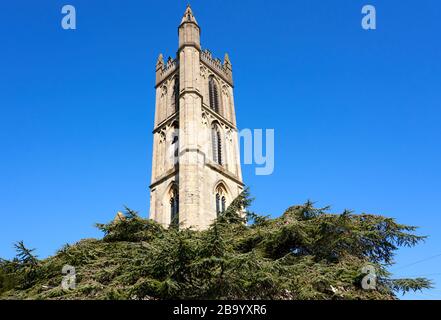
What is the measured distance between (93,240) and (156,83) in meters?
23.5

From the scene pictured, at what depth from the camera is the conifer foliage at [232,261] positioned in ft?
26.7

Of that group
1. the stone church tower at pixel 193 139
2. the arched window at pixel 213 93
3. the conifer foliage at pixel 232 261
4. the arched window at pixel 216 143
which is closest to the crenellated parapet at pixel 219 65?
the stone church tower at pixel 193 139

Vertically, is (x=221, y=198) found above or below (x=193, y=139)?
below

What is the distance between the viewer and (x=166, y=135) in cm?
2883

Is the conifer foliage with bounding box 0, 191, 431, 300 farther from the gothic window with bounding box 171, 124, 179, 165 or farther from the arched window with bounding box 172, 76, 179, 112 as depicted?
the arched window with bounding box 172, 76, 179, 112

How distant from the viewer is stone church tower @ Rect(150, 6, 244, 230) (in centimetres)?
2256

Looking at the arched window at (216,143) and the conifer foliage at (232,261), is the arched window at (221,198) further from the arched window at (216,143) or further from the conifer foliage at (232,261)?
the conifer foliage at (232,261)

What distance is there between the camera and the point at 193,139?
2441 centimetres

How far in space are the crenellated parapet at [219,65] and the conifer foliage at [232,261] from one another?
68.6ft

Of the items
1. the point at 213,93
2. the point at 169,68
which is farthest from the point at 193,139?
the point at 169,68

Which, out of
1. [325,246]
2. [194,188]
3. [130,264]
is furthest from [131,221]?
[194,188]

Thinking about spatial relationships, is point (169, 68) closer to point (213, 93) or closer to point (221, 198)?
point (213, 93)

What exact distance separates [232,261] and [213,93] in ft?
81.8
